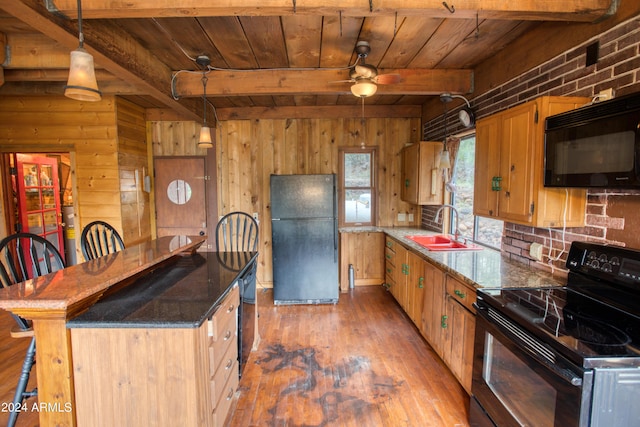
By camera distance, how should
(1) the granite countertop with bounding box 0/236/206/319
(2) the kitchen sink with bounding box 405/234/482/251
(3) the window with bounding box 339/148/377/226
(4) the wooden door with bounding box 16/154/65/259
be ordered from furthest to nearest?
1. (3) the window with bounding box 339/148/377/226
2. (4) the wooden door with bounding box 16/154/65/259
3. (2) the kitchen sink with bounding box 405/234/482/251
4. (1) the granite countertop with bounding box 0/236/206/319

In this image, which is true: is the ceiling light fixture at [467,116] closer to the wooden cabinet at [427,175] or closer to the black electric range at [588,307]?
the wooden cabinet at [427,175]

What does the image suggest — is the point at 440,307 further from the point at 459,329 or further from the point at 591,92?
the point at 591,92

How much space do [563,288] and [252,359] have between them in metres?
2.22

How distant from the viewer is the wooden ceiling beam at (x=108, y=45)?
1.46m

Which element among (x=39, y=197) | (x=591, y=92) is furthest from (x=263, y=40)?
(x=39, y=197)

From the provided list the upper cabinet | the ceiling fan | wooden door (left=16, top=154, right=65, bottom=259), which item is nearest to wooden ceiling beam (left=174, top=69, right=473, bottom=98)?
the ceiling fan

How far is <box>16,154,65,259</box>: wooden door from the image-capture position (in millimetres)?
3826

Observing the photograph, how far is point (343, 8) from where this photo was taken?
62.1 inches

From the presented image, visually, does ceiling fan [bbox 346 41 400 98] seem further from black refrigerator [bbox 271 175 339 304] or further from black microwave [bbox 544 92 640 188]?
black refrigerator [bbox 271 175 339 304]

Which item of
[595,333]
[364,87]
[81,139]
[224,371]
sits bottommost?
[224,371]

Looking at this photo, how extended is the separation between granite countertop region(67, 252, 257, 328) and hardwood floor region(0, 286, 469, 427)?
2.90ft

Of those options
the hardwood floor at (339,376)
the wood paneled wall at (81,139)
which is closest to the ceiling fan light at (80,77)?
the hardwood floor at (339,376)

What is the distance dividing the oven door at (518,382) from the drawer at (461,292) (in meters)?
0.22

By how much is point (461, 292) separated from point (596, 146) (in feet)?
3.52
